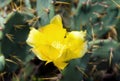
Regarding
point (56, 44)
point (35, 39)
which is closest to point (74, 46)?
point (56, 44)

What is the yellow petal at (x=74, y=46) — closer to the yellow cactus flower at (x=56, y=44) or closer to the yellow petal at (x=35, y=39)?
the yellow cactus flower at (x=56, y=44)

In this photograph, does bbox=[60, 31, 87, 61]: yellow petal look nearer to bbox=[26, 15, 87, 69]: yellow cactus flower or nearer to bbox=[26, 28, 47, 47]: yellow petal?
bbox=[26, 15, 87, 69]: yellow cactus flower

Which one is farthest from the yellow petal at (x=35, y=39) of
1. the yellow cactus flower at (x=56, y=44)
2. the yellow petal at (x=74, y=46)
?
the yellow petal at (x=74, y=46)

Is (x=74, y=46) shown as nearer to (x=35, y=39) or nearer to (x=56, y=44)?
(x=56, y=44)

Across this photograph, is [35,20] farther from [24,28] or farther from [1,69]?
[1,69]

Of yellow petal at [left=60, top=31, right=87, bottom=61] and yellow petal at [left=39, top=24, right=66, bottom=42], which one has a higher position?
yellow petal at [left=39, top=24, right=66, bottom=42]

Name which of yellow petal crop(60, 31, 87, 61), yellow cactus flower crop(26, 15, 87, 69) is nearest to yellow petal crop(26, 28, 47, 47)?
yellow cactus flower crop(26, 15, 87, 69)

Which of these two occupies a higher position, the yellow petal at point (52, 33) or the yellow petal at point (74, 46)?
the yellow petal at point (52, 33)
